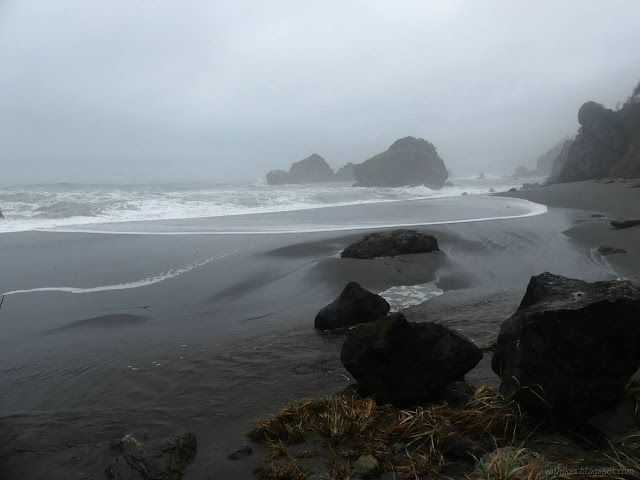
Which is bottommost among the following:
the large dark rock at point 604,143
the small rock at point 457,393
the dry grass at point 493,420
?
the small rock at point 457,393

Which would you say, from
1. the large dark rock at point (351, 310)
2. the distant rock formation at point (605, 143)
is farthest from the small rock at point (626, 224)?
the distant rock formation at point (605, 143)

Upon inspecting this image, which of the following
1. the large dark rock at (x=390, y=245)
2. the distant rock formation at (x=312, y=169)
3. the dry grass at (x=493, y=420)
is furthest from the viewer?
the distant rock formation at (x=312, y=169)

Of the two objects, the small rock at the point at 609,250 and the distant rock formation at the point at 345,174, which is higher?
the distant rock formation at the point at 345,174

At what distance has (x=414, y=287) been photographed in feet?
25.6

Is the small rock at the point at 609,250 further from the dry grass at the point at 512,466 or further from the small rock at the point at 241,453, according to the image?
the small rock at the point at 241,453

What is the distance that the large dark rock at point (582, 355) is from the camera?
2.64 metres

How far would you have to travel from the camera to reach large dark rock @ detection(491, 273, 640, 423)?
264 centimetres

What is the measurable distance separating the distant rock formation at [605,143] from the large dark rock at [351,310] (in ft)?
105

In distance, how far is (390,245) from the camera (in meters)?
10.0

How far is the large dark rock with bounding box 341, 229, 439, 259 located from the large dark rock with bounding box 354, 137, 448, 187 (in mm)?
59677

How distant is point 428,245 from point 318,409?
7.67 metres

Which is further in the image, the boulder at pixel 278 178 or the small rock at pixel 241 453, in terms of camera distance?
the boulder at pixel 278 178

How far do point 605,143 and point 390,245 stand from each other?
32254 mm

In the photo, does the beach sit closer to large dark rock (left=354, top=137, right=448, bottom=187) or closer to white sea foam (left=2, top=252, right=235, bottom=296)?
white sea foam (left=2, top=252, right=235, bottom=296)
